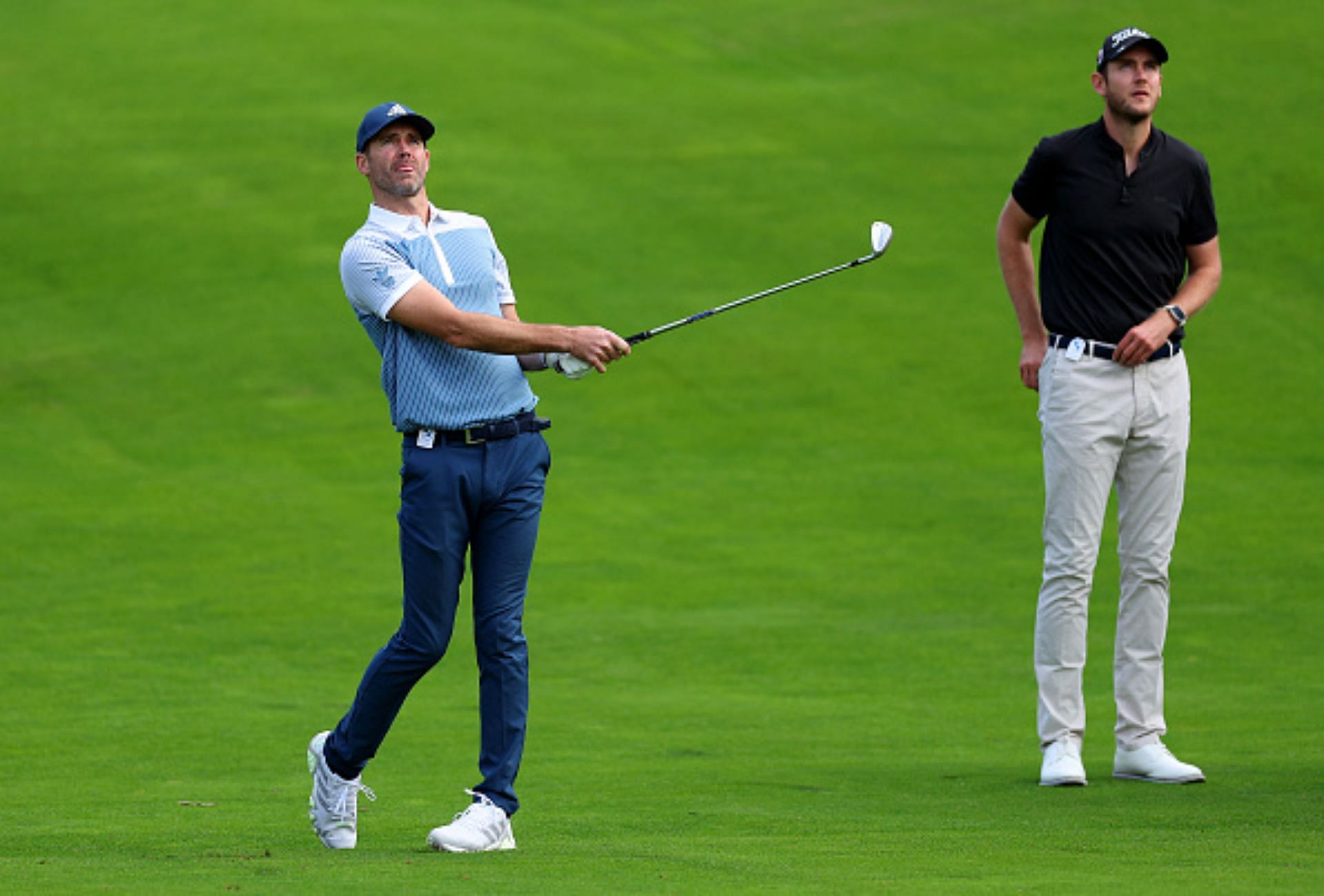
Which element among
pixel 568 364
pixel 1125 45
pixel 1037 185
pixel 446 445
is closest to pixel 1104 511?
pixel 1037 185

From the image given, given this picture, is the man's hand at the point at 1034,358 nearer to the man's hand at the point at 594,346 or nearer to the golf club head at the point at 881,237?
the golf club head at the point at 881,237

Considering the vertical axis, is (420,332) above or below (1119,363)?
below

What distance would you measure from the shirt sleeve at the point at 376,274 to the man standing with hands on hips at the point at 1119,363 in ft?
7.63

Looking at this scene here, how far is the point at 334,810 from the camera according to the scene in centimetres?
558

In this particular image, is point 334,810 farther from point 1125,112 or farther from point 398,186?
point 1125,112

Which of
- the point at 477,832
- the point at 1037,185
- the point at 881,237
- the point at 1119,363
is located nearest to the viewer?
the point at 477,832

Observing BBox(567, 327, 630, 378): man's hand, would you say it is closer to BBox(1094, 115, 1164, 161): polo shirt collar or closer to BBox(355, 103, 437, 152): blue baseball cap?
BBox(355, 103, 437, 152): blue baseball cap

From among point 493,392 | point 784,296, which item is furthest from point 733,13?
point 493,392

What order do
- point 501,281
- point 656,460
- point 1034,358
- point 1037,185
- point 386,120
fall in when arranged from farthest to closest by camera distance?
point 656,460 < point 1034,358 < point 1037,185 < point 501,281 < point 386,120

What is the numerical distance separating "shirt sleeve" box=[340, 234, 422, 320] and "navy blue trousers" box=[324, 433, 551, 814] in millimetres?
387

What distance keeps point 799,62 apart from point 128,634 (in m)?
15.4

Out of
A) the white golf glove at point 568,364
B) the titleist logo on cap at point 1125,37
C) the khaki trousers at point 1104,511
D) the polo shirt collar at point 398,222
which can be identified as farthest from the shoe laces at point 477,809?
the titleist logo on cap at point 1125,37

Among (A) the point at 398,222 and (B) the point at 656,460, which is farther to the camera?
(B) the point at 656,460

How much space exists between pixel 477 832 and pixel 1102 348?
267cm
